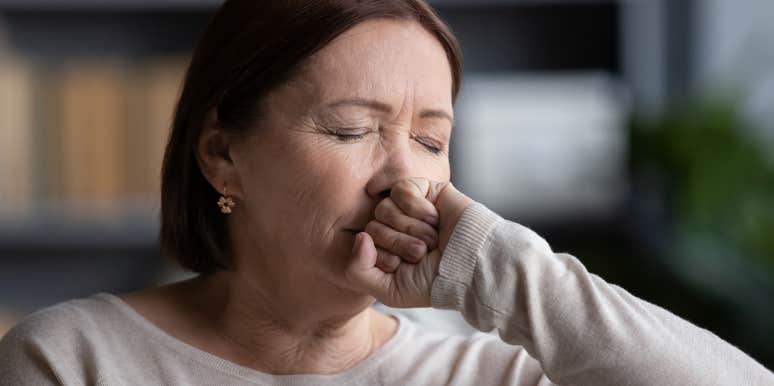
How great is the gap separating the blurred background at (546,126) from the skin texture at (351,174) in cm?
158

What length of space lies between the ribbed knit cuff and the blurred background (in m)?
1.66

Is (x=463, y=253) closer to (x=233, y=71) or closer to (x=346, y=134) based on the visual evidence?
(x=346, y=134)

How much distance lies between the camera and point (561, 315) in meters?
1.34

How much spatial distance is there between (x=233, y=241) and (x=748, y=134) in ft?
5.81

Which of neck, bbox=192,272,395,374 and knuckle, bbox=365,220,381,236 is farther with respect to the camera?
neck, bbox=192,272,395,374

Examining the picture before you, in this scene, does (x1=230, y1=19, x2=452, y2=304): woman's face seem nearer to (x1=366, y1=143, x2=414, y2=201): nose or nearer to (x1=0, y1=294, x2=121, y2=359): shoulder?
(x1=366, y1=143, x2=414, y2=201): nose

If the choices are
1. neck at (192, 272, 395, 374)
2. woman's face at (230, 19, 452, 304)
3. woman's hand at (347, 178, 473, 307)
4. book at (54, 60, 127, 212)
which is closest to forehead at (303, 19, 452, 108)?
woman's face at (230, 19, 452, 304)

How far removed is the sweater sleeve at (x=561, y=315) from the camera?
4.38ft

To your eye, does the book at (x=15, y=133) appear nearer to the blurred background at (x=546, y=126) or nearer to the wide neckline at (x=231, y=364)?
the blurred background at (x=546, y=126)

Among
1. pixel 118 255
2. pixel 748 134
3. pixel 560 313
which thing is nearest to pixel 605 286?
pixel 560 313

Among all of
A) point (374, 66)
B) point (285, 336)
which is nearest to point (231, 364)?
point (285, 336)

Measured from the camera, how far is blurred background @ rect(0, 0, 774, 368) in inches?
115

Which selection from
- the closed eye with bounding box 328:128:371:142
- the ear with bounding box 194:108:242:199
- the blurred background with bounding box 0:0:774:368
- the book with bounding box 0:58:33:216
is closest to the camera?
the closed eye with bounding box 328:128:371:142

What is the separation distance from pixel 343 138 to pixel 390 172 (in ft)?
0.25
